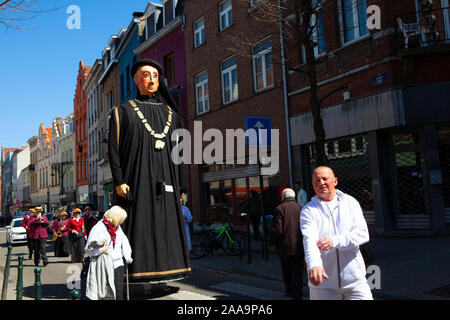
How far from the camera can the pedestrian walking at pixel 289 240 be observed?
6546 mm

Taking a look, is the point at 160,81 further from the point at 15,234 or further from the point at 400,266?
the point at 15,234

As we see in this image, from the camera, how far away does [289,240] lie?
6.74 m

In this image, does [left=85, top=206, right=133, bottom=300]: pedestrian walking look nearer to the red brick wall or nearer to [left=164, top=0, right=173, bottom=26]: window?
the red brick wall

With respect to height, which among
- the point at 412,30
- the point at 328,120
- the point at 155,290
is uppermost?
the point at 412,30

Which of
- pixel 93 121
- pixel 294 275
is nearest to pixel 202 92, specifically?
pixel 294 275

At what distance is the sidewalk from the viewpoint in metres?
6.43

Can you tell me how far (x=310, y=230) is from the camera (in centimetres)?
321

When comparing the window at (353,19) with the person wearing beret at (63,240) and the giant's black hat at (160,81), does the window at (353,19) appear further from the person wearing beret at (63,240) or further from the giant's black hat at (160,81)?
the person wearing beret at (63,240)

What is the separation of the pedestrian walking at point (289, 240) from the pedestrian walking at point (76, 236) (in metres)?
7.78

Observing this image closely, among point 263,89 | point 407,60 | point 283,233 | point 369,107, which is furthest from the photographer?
point 263,89
